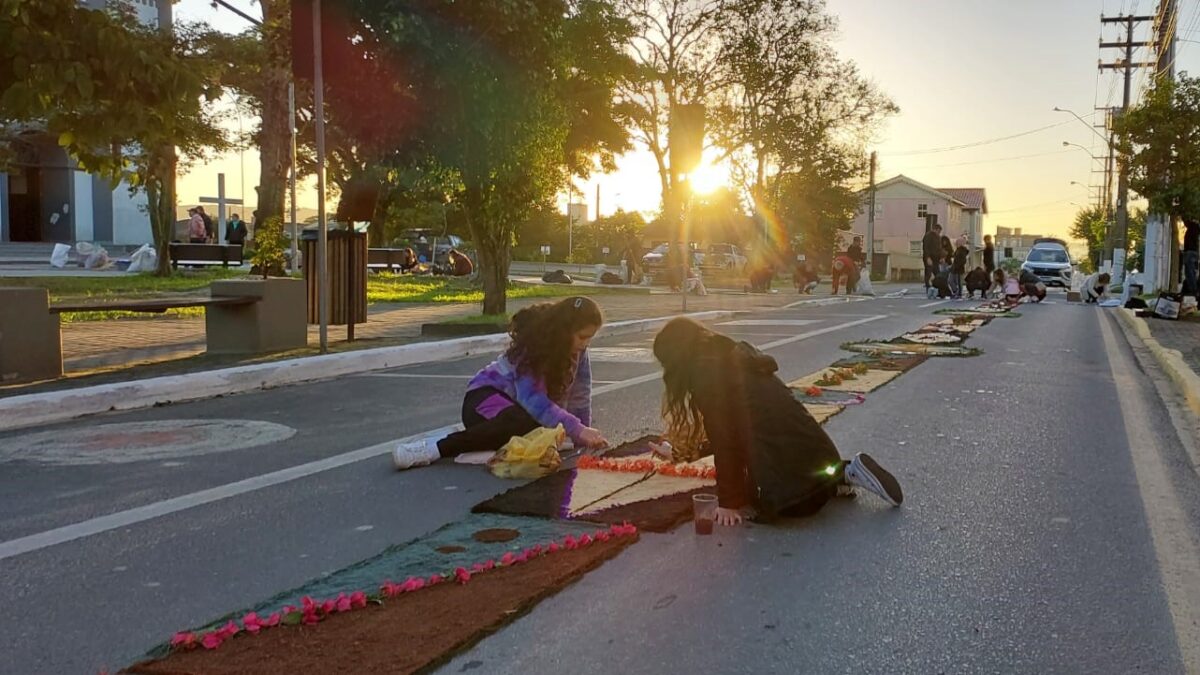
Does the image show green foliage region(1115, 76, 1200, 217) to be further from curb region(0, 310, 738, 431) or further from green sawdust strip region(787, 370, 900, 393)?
curb region(0, 310, 738, 431)

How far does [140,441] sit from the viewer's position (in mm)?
6738

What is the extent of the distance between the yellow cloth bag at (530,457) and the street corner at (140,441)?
1893mm

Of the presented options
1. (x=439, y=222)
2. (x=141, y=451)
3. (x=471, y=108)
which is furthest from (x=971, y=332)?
(x=439, y=222)

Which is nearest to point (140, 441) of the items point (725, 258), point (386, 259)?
point (386, 259)

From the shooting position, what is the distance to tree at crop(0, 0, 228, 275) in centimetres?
849

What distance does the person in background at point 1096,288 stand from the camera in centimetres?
2805

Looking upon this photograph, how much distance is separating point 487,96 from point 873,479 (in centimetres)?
958

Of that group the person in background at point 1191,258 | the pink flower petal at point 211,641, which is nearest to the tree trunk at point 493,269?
the pink flower petal at point 211,641

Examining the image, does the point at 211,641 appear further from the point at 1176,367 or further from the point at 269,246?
the point at 269,246

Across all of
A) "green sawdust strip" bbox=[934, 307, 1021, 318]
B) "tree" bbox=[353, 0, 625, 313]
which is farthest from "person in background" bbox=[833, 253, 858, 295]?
"tree" bbox=[353, 0, 625, 313]

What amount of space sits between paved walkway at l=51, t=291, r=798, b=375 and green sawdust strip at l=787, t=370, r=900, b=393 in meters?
5.08

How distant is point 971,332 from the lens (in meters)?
16.1

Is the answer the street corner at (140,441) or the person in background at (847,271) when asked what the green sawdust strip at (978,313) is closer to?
the person in background at (847,271)

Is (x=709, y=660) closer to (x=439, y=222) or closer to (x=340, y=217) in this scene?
(x=340, y=217)
